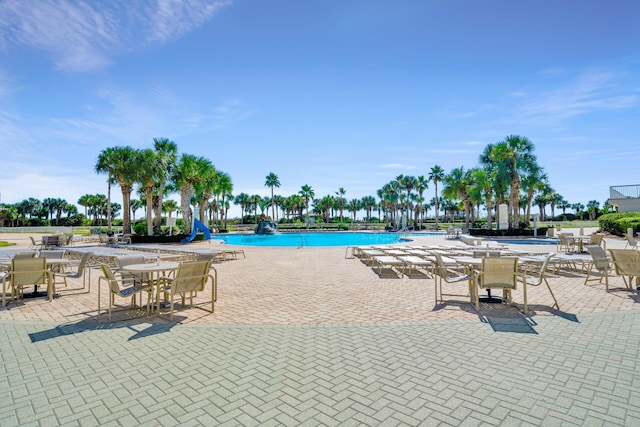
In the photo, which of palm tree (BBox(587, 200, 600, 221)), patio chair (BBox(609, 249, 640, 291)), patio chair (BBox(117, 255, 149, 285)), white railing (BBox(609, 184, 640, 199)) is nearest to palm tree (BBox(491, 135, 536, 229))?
white railing (BBox(609, 184, 640, 199))

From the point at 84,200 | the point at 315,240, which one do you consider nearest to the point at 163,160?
the point at 315,240

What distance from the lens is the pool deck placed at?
2662mm

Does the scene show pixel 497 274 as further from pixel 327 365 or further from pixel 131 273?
pixel 131 273

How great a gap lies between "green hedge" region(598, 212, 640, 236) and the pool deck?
22.1 m

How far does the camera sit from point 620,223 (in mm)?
23484

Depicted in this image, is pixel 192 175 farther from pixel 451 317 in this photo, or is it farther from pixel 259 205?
pixel 259 205

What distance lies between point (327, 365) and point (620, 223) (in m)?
29.5

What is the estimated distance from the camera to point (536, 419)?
251 centimetres

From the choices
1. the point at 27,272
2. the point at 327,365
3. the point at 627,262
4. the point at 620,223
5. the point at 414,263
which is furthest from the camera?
the point at 620,223

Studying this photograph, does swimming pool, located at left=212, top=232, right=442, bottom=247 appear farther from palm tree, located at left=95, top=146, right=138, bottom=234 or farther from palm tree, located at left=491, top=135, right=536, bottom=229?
palm tree, located at left=491, top=135, right=536, bottom=229

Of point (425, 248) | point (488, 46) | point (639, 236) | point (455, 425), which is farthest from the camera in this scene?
point (639, 236)

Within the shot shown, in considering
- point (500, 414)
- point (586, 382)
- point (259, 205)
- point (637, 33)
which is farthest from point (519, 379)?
point (259, 205)

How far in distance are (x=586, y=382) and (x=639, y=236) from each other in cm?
2700

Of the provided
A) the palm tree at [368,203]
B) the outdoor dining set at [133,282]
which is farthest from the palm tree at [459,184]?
the palm tree at [368,203]
